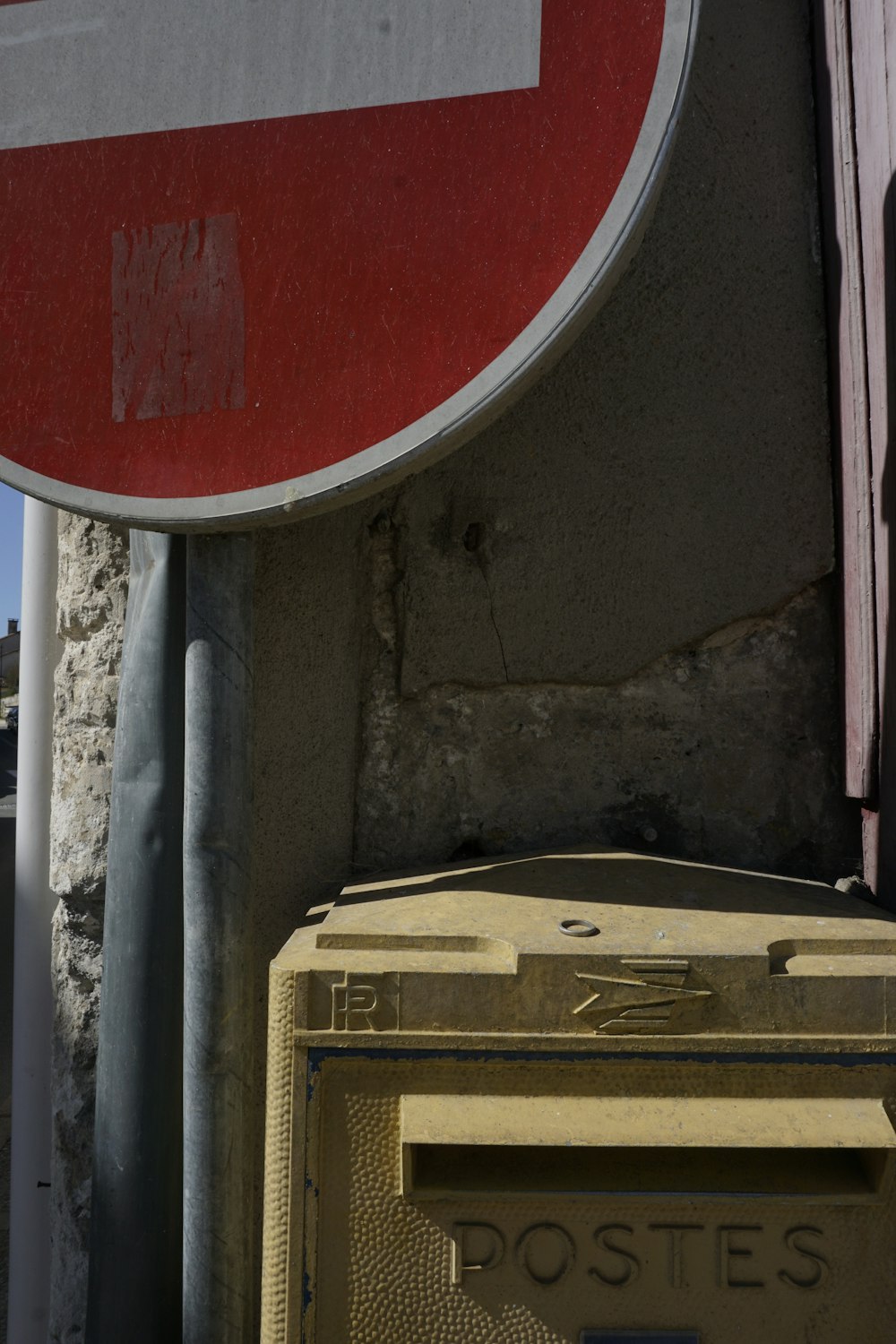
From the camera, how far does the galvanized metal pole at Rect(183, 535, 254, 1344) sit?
1.00 metres

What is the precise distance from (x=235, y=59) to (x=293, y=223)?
159mm

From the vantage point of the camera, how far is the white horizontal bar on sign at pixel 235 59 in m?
0.91

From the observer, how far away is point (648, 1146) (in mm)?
855

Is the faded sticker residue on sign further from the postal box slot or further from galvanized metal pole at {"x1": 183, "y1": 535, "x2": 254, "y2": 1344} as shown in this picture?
the postal box slot

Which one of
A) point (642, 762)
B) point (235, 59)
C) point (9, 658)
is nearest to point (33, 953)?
point (642, 762)

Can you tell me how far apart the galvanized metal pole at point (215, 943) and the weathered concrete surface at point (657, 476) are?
305 millimetres

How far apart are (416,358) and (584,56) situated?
0.98ft

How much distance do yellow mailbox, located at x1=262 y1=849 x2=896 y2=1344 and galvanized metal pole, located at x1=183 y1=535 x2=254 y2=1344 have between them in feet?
0.40

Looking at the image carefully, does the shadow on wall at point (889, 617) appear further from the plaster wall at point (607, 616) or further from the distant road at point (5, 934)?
the distant road at point (5, 934)

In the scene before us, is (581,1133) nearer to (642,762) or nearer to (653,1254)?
(653,1254)

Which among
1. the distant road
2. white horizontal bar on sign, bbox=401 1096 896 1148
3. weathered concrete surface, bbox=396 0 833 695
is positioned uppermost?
weathered concrete surface, bbox=396 0 833 695

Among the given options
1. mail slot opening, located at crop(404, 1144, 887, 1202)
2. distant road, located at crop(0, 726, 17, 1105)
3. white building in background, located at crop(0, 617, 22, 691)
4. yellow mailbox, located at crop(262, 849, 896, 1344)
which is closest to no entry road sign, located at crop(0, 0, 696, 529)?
yellow mailbox, located at crop(262, 849, 896, 1344)

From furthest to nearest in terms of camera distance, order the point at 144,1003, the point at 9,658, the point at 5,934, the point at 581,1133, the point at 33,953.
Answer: the point at 9,658
the point at 5,934
the point at 33,953
the point at 144,1003
the point at 581,1133

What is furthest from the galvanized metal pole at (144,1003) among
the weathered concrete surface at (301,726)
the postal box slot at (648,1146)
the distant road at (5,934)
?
the distant road at (5,934)
